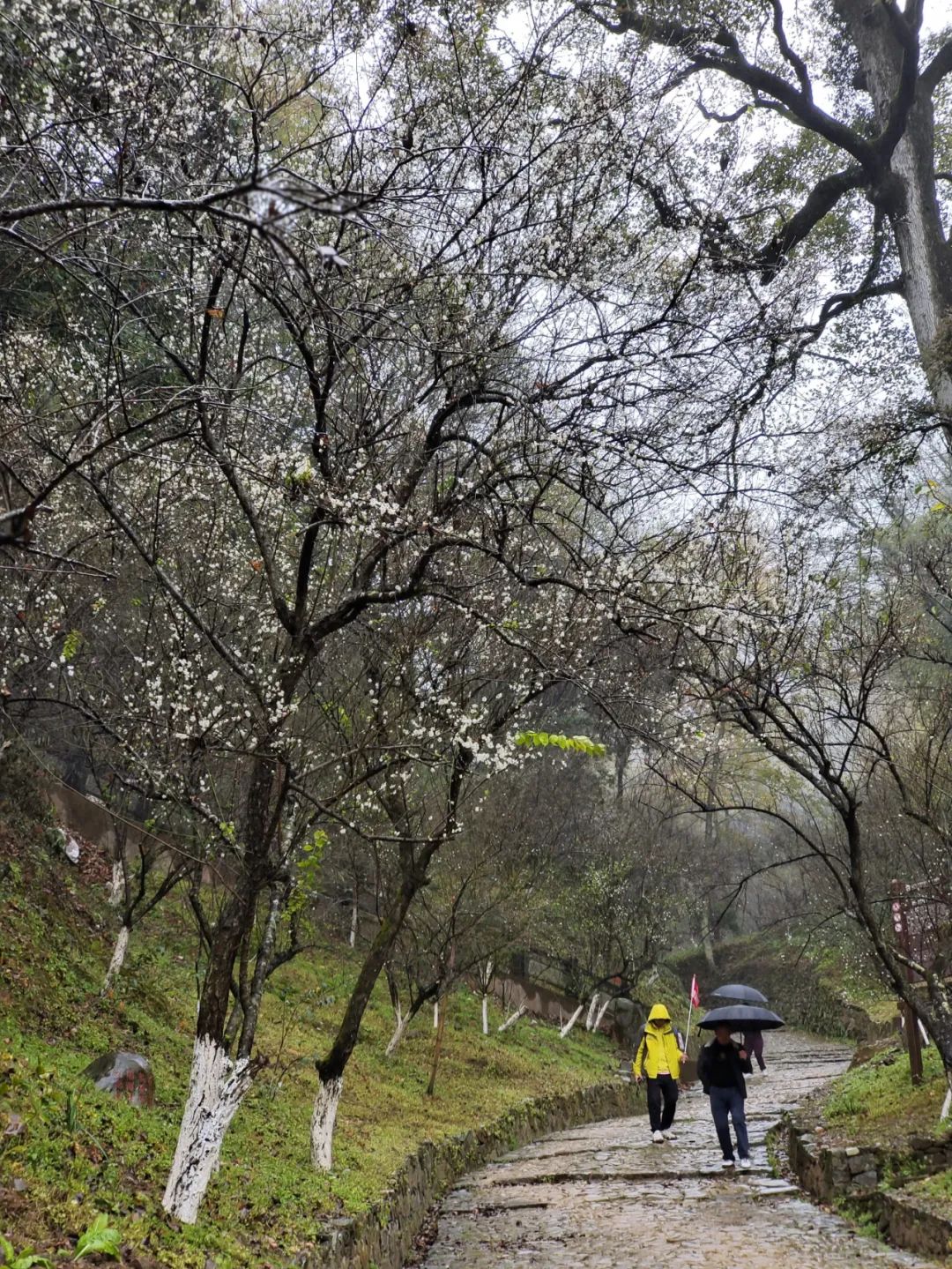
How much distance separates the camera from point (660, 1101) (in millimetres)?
12000

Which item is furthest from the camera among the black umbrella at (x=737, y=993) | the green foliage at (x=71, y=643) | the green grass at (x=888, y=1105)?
the black umbrella at (x=737, y=993)

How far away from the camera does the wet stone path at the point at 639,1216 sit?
6.46 m

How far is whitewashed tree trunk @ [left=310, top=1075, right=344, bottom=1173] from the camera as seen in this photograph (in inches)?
309

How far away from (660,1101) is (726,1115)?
9.06 feet

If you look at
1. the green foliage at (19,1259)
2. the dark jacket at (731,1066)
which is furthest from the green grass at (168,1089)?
the dark jacket at (731,1066)

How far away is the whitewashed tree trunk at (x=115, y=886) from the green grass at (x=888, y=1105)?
9800 mm

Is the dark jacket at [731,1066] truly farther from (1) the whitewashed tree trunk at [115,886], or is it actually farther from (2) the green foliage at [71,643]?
(1) the whitewashed tree trunk at [115,886]

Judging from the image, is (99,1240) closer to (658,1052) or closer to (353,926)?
(658,1052)

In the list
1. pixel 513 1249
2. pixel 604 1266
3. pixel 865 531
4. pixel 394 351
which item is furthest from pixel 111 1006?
pixel 865 531

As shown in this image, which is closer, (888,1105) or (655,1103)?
(888,1105)

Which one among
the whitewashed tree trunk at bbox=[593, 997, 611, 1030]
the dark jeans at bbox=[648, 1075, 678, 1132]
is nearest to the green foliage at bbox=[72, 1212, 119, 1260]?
the dark jeans at bbox=[648, 1075, 678, 1132]

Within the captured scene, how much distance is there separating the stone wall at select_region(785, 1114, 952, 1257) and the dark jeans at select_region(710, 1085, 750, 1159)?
897 millimetres

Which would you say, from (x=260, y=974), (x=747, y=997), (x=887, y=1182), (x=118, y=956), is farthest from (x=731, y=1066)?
(x=118, y=956)

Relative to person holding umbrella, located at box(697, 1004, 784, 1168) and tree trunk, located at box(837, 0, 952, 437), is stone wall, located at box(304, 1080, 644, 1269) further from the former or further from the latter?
tree trunk, located at box(837, 0, 952, 437)
